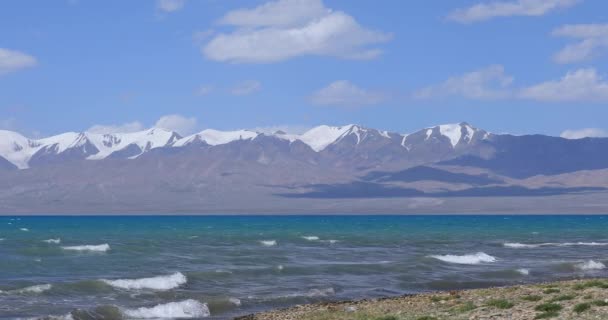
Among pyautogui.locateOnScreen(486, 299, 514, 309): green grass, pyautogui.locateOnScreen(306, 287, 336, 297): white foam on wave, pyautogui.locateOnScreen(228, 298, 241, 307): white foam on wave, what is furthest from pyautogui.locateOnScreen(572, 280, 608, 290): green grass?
pyautogui.locateOnScreen(228, 298, 241, 307): white foam on wave

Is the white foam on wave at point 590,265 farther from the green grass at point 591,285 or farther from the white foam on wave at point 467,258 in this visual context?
the green grass at point 591,285

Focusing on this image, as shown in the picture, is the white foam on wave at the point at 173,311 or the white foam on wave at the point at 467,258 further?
the white foam on wave at the point at 467,258

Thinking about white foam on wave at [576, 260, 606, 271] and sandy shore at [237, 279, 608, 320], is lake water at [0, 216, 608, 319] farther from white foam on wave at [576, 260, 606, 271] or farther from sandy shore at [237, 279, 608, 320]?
sandy shore at [237, 279, 608, 320]

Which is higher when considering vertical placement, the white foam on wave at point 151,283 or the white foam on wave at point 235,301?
the white foam on wave at point 151,283

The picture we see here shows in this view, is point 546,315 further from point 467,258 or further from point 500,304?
point 467,258

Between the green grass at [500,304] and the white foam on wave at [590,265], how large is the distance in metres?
26.8

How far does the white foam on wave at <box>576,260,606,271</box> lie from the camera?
190ft

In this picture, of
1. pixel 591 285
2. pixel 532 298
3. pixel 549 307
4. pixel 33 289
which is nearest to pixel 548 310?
pixel 549 307

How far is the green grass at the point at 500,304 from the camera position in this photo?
103 feet

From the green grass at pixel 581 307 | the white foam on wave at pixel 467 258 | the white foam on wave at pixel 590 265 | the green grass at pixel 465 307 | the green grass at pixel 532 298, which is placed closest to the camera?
the green grass at pixel 581 307

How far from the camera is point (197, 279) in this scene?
5106 cm

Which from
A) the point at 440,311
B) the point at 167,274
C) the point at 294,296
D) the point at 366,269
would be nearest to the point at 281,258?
the point at 366,269

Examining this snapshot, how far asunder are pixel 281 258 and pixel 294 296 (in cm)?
2442

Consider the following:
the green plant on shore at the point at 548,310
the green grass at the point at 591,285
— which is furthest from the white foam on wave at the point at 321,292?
the green plant on shore at the point at 548,310
